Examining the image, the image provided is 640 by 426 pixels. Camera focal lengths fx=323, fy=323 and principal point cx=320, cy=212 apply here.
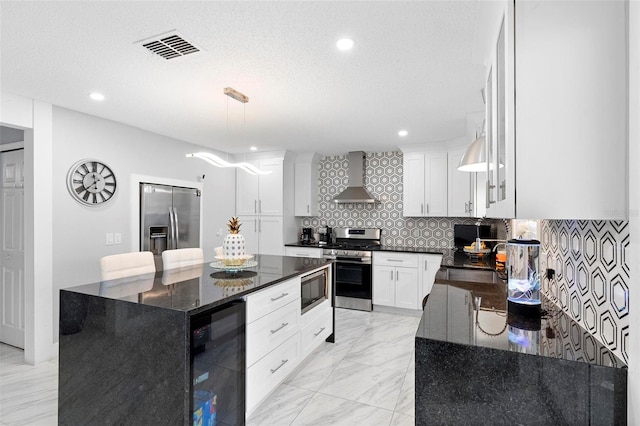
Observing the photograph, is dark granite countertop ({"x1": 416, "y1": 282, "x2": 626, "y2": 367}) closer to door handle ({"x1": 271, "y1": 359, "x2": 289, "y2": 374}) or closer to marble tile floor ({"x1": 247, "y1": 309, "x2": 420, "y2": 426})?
marble tile floor ({"x1": 247, "y1": 309, "x2": 420, "y2": 426})

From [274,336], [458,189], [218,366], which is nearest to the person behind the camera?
[218,366]

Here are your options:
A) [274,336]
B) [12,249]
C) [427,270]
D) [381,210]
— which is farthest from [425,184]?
[12,249]

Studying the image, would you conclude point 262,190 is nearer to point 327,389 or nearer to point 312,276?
point 312,276

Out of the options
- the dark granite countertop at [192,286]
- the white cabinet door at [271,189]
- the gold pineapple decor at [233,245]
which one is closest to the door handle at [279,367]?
the dark granite countertop at [192,286]

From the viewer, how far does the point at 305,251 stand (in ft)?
16.8

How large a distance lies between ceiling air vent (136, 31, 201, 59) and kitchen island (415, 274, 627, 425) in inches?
80.7

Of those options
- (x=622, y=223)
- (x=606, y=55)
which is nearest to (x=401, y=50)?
(x=606, y=55)

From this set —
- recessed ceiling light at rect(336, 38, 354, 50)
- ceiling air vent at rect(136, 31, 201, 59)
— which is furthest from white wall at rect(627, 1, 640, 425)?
ceiling air vent at rect(136, 31, 201, 59)

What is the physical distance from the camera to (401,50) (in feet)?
6.75

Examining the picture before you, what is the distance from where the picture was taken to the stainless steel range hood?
16.9ft

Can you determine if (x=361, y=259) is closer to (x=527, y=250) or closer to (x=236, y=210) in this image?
(x=236, y=210)

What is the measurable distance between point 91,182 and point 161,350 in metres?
2.60

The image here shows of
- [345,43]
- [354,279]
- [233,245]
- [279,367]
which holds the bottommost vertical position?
[279,367]

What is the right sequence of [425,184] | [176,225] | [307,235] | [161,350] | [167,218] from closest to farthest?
[161,350] < [167,218] < [176,225] < [425,184] < [307,235]
